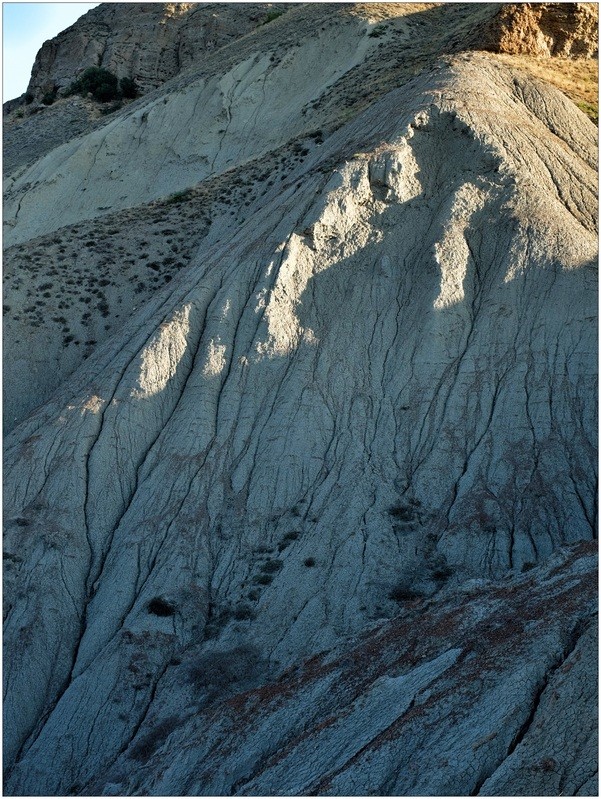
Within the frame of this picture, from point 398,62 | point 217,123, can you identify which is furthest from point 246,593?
point 217,123

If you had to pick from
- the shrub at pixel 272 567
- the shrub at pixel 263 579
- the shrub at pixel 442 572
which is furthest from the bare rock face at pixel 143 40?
the shrub at pixel 442 572

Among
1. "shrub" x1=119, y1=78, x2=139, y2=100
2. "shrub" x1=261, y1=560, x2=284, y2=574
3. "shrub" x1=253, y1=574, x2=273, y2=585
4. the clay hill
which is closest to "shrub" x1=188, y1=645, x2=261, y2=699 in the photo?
the clay hill

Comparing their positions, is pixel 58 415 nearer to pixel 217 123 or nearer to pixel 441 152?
pixel 441 152

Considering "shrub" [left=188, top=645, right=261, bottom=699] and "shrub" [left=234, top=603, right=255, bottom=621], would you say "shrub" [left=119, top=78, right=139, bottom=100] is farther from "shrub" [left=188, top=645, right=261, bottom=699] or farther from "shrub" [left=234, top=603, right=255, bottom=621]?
"shrub" [left=188, top=645, right=261, bottom=699]

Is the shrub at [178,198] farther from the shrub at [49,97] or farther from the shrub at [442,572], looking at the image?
the shrub at [49,97]

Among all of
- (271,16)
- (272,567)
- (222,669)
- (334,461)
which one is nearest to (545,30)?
(334,461)

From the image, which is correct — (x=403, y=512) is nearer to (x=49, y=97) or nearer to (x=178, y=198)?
(x=178, y=198)
